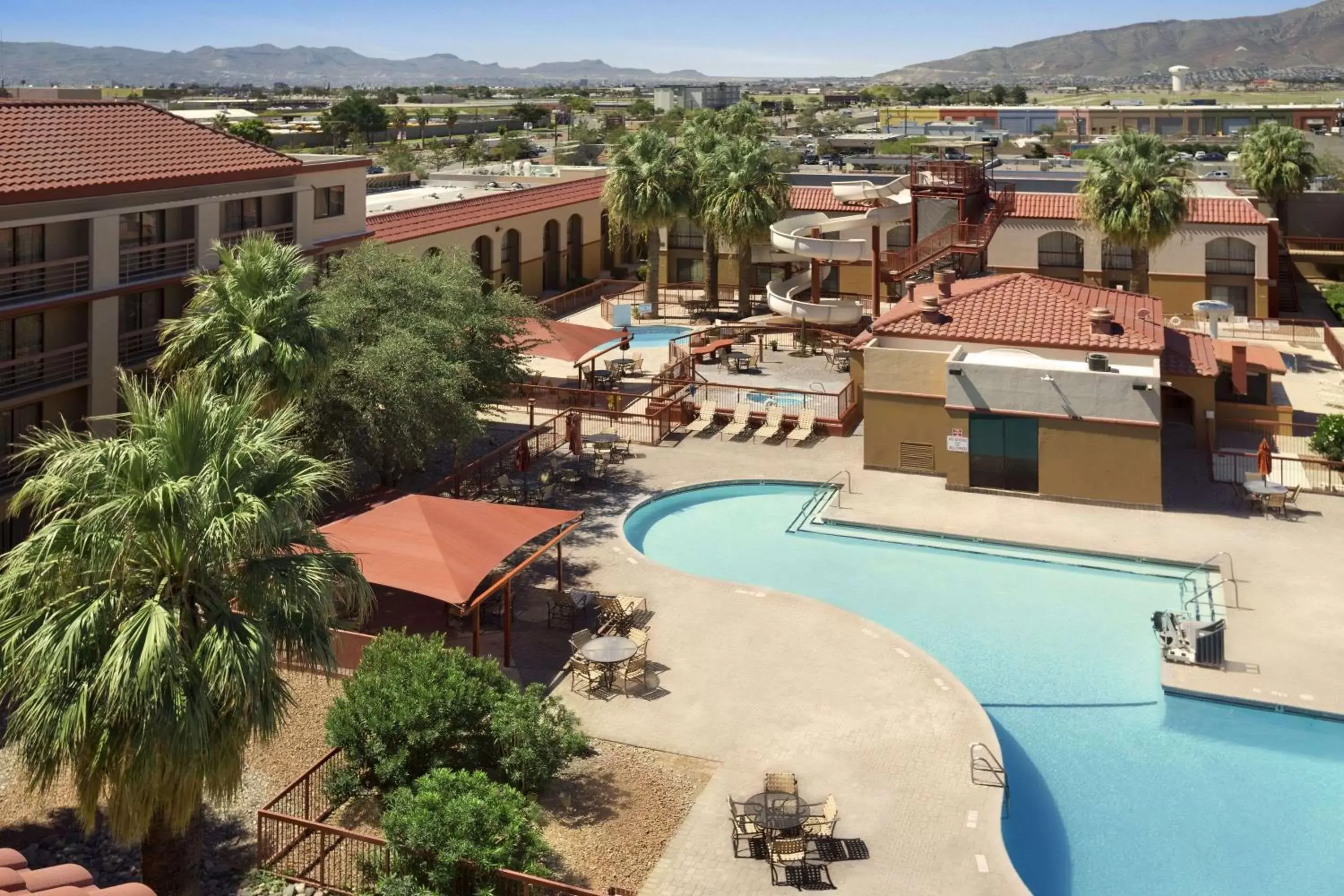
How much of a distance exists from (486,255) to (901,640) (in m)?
33.1

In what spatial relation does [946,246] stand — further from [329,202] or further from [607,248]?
[607,248]

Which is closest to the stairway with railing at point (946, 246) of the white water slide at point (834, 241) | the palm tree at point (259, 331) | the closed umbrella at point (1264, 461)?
the white water slide at point (834, 241)

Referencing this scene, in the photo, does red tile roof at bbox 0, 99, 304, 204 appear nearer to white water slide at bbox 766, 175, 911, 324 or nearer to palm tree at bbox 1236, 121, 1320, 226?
white water slide at bbox 766, 175, 911, 324

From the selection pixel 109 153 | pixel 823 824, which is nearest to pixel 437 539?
pixel 823 824

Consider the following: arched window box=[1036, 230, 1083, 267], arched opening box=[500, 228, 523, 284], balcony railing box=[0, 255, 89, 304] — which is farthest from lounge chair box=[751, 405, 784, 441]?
arched window box=[1036, 230, 1083, 267]

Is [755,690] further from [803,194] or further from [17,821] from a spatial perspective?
[803,194]

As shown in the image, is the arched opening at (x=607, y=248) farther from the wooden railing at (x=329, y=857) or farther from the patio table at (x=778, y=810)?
the wooden railing at (x=329, y=857)

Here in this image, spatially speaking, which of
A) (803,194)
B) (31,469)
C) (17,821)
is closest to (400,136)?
(803,194)

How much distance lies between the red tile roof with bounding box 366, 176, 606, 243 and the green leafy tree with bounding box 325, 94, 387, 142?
92.0 meters

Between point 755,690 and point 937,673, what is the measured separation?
3.05 metres

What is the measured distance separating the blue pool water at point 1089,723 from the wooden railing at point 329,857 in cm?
666

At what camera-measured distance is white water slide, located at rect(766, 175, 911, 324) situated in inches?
1795

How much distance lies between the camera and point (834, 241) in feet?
149

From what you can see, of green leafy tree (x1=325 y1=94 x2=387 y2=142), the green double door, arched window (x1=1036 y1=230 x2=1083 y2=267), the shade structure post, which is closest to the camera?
the shade structure post
